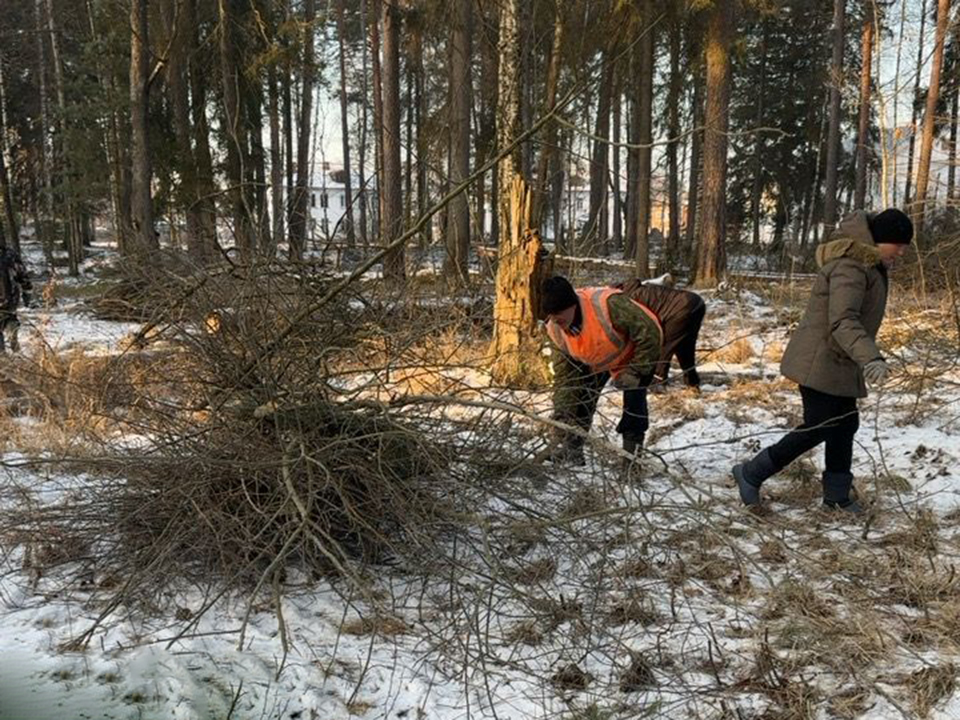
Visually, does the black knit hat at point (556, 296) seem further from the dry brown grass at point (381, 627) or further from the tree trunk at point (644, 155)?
the tree trunk at point (644, 155)

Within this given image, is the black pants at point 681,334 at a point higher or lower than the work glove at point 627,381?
higher

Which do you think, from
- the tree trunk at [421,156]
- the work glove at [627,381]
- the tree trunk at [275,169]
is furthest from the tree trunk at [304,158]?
the work glove at [627,381]

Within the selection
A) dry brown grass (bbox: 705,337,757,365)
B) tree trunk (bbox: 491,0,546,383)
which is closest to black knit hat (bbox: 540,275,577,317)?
tree trunk (bbox: 491,0,546,383)

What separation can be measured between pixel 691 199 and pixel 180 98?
1621 centimetres

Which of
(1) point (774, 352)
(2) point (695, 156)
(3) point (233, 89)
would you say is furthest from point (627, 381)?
(2) point (695, 156)

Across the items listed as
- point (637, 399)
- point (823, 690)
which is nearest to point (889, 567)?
point (823, 690)

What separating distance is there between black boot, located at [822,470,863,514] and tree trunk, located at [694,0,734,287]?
955cm

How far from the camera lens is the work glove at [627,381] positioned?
13.0ft

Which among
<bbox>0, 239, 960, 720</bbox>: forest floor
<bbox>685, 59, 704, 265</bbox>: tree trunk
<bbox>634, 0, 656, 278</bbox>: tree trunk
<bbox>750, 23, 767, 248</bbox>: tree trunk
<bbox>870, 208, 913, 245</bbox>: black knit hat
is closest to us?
<bbox>0, 239, 960, 720</bbox>: forest floor

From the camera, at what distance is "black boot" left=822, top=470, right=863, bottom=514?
3.57 metres

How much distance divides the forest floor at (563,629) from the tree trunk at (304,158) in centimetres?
96

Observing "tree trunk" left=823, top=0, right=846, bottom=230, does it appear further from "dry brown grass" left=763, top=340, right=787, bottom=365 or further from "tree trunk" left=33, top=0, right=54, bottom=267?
"tree trunk" left=33, top=0, right=54, bottom=267

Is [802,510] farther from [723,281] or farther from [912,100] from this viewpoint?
[912,100]

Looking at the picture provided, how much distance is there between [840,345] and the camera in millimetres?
3305
